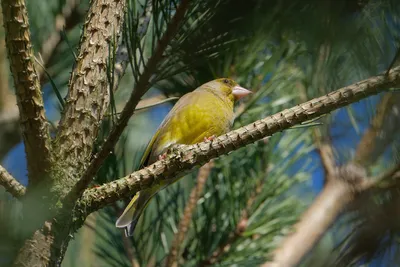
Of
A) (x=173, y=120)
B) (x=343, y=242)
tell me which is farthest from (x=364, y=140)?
(x=173, y=120)

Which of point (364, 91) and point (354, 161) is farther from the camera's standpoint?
point (364, 91)

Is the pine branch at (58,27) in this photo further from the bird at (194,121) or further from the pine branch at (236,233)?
the pine branch at (236,233)

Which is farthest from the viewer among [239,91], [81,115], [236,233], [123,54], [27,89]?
[239,91]

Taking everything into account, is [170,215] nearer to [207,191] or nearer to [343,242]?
[207,191]

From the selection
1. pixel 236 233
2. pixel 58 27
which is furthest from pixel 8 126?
pixel 236 233

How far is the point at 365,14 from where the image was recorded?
1240mm

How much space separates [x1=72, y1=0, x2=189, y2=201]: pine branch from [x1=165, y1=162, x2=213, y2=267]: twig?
0.89m

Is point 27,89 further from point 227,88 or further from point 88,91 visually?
point 227,88

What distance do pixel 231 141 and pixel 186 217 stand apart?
920 mm

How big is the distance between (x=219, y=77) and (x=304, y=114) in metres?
1.23

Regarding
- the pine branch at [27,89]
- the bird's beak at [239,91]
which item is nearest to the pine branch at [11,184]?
the pine branch at [27,89]

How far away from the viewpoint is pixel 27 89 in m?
1.31

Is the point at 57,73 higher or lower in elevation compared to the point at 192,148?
higher

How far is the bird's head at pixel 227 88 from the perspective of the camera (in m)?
2.72
